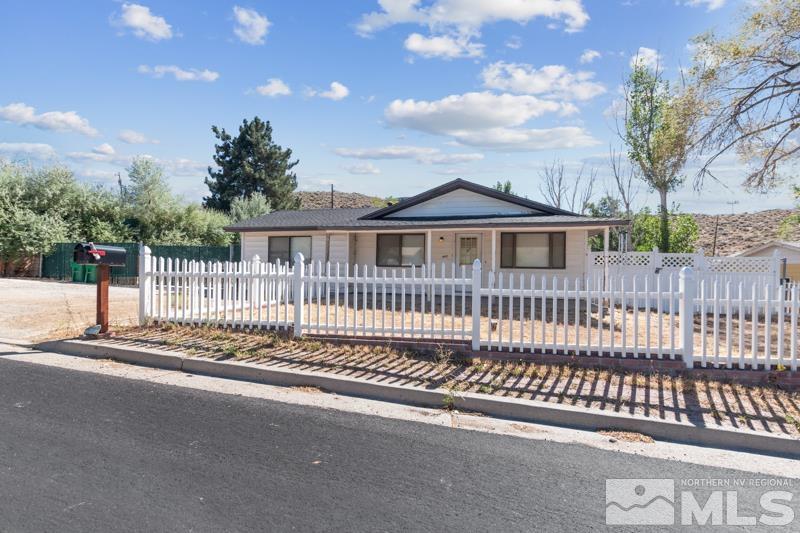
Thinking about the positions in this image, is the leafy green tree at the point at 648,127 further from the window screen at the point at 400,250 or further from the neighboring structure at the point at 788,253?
the window screen at the point at 400,250

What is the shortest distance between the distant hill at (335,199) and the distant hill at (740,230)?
115 feet

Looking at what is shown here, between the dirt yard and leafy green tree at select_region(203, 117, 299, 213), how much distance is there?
25.2m

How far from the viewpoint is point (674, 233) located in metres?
25.8

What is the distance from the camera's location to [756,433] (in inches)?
182

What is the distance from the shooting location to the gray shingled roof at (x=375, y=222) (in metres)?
14.9

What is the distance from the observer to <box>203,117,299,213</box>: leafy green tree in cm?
4038

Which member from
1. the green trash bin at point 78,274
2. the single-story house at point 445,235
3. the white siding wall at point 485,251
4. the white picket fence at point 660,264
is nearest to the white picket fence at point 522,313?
the white picket fence at point 660,264

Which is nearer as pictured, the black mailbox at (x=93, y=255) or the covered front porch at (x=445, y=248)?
the black mailbox at (x=93, y=255)

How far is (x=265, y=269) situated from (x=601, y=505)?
8.20 metres

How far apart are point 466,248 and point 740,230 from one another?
1427 inches

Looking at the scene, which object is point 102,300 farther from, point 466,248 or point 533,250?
point 533,250

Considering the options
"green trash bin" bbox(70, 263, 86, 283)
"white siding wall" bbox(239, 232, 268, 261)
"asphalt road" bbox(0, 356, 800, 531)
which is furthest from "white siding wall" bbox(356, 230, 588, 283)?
"green trash bin" bbox(70, 263, 86, 283)

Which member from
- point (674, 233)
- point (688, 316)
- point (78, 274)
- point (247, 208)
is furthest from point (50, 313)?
point (674, 233)

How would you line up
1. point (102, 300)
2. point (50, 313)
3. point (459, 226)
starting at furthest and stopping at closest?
point (459, 226), point (50, 313), point (102, 300)
